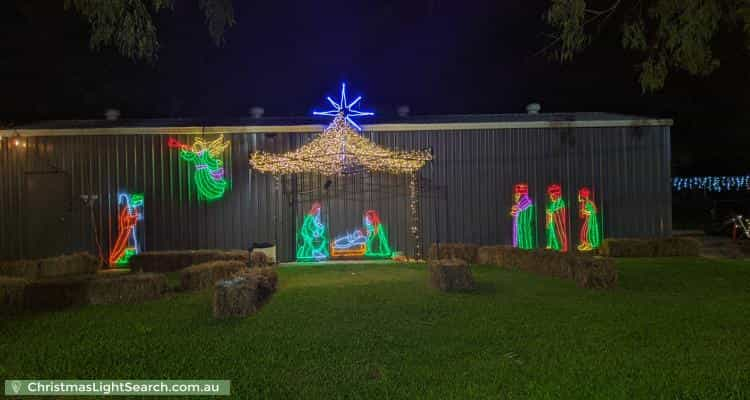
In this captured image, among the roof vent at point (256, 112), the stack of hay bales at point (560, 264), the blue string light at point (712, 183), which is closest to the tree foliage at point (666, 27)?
the stack of hay bales at point (560, 264)

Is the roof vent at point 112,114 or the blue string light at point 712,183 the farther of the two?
the blue string light at point 712,183

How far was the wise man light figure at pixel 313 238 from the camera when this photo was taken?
50.8 feet

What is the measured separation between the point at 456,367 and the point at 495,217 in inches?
433

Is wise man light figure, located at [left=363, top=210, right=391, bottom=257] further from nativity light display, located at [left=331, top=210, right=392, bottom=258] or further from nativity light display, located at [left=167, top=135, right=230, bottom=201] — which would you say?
nativity light display, located at [left=167, top=135, right=230, bottom=201]

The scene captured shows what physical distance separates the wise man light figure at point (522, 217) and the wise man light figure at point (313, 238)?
5.71 metres

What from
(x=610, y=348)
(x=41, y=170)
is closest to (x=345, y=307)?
(x=610, y=348)

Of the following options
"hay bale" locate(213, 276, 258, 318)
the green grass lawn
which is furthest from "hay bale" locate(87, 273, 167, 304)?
"hay bale" locate(213, 276, 258, 318)

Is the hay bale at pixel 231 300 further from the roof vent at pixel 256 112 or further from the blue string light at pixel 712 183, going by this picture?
the blue string light at pixel 712 183

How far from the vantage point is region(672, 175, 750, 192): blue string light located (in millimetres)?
42406

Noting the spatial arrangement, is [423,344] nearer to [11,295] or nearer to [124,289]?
[124,289]

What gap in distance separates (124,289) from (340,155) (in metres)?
5.48

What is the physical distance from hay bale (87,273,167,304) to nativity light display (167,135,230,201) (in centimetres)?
619

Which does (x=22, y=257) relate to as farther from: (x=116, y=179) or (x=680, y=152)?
(x=680, y=152)

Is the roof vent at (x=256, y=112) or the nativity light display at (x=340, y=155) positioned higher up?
the roof vent at (x=256, y=112)
